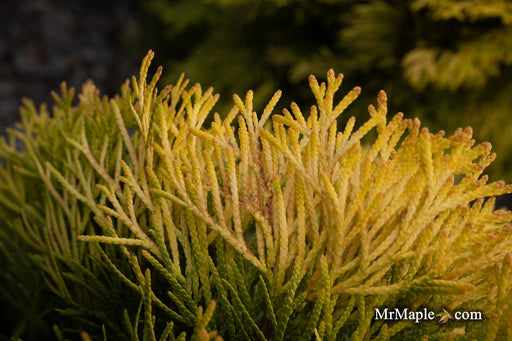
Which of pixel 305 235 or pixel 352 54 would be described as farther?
pixel 352 54

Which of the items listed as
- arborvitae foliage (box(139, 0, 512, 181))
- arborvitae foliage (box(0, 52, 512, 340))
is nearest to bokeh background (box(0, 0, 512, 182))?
arborvitae foliage (box(139, 0, 512, 181))

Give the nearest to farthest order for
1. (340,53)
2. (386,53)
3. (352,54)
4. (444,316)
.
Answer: (444,316)
(386,53)
(352,54)
(340,53)

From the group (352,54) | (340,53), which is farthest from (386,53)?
(340,53)

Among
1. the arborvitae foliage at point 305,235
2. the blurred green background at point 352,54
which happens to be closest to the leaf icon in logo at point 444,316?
the arborvitae foliage at point 305,235

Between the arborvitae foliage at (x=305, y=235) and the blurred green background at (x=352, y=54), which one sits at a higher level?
the blurred green background at (x=352, y=54)

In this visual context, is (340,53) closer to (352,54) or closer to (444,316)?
(352,54)

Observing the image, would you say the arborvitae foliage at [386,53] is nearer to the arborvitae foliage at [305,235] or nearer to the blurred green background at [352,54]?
the blurred green background at [352,54]

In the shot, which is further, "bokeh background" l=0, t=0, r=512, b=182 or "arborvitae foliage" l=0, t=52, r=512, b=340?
"bokeh background" l=0, t=0, r=512, b=182

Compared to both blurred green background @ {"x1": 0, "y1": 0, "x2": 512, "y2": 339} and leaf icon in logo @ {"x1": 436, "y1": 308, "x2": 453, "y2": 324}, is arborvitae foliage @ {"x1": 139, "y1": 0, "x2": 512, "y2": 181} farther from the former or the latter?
leaf icon in logo @ {"x1": 436, "y1": 308, "x2": 453, "y2": 324}
